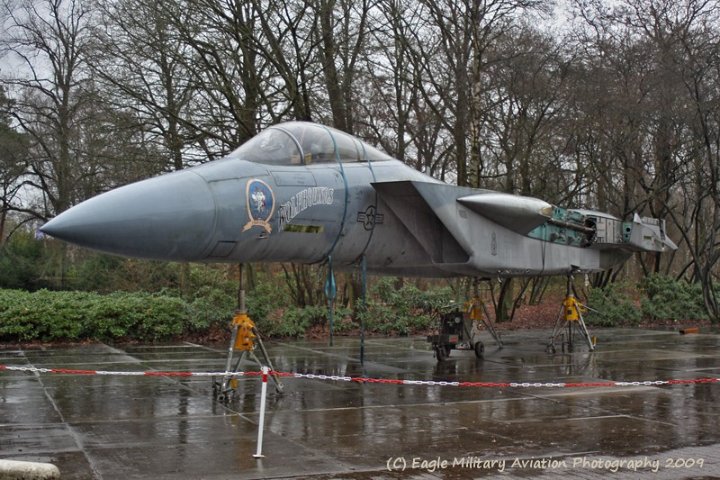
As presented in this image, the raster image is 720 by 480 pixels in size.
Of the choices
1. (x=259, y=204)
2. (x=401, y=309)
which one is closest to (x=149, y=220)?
(x=259, y=204)

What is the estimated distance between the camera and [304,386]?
31.7ft

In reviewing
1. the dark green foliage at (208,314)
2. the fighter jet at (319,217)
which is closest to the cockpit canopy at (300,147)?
the fighter jet at (319,217)

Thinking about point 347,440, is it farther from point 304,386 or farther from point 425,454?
point 304,386

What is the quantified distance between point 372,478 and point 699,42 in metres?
19.1

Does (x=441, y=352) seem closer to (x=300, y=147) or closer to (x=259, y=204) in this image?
(x=300, y=147)

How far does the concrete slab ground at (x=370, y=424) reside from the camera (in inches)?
218

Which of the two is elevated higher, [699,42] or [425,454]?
[699,42]

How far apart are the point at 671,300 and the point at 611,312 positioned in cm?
249

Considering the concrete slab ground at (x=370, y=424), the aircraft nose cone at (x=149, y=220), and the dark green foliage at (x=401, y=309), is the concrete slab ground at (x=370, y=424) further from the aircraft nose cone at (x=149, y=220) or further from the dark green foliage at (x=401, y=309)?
the dark green foliage at (x=401, y=309)

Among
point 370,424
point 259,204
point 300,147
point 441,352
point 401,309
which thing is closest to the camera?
point 370,424

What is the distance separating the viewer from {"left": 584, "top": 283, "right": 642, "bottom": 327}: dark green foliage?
69.5 feet

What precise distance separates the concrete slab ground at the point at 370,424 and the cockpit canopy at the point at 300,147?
2826mm

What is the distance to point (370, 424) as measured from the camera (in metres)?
7.17

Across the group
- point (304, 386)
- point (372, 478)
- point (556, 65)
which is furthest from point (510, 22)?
point (372, 478)
